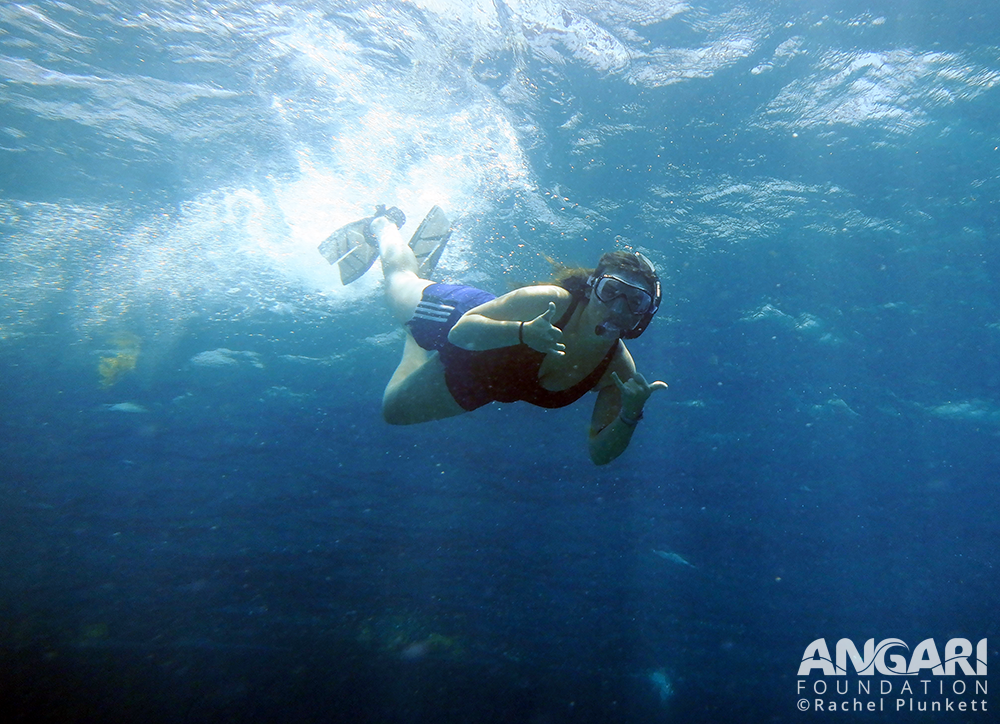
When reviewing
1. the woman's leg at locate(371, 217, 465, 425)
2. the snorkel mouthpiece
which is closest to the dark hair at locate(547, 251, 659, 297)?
the snorkel mouthpiece

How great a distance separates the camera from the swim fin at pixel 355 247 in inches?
344

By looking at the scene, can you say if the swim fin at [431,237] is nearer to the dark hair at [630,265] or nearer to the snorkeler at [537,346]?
the snorkeler at [537,346]

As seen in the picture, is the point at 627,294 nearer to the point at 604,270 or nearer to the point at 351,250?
the point at 604,270

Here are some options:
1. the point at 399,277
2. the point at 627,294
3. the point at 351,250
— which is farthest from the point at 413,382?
the point at 351,250

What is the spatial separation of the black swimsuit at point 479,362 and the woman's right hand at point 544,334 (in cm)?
59

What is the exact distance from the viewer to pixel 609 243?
40.2ft

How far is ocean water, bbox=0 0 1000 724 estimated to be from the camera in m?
8.75

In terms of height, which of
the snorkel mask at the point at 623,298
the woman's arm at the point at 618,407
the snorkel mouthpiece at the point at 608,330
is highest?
the snorkel mask at the point at 623,298

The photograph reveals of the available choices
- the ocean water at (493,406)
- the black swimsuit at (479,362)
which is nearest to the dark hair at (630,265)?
the black swimsuit at (479,362)

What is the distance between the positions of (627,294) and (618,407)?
1314 mm

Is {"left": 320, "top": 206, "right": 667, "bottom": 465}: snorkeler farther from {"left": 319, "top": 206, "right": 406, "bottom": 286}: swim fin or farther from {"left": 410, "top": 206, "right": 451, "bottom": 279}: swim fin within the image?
{"left": 319, "top": 206, "right": 406, "bottom": 286}: swim fin

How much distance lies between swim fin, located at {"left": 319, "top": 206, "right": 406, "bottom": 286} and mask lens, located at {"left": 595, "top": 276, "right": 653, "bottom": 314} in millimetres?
5911

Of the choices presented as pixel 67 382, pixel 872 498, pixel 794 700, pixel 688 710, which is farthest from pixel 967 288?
pixel 794 700

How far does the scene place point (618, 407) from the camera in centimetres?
473
